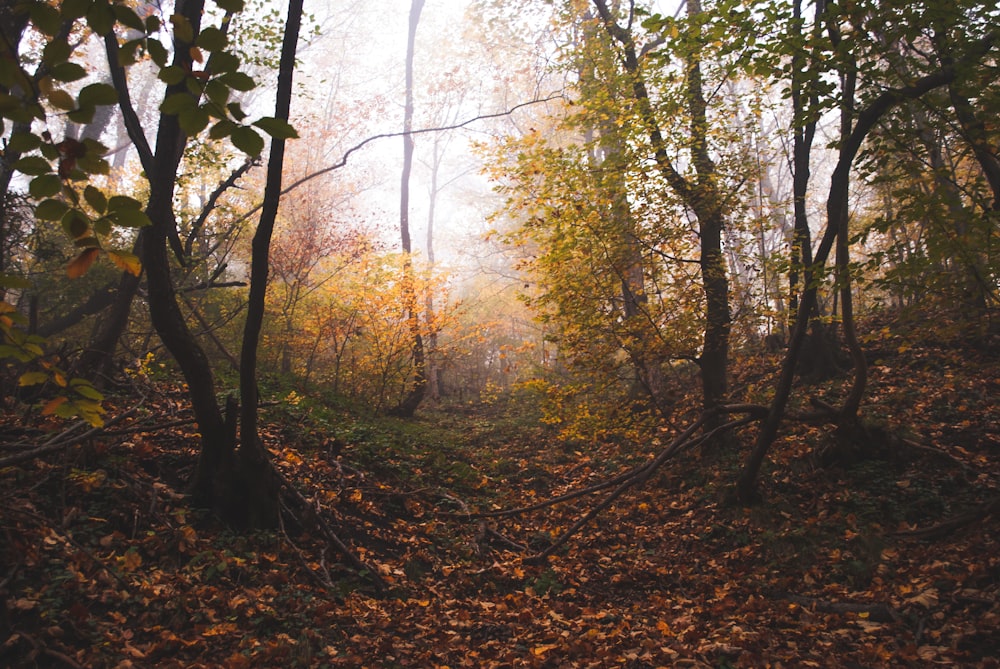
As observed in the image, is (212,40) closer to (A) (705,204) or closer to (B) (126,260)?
(B) (126,260)

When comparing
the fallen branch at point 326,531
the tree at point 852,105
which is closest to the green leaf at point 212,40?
the fallen branch at point 326,531

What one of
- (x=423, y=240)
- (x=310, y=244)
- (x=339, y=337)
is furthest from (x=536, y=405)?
(x=423, y=240)

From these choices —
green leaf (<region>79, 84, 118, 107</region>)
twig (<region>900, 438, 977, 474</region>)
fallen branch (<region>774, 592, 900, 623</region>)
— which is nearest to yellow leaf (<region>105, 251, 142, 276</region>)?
green leaf (<region>79, 84, 118, 107</region>)

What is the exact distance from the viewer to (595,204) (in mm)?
7582

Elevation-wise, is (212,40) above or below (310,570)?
above

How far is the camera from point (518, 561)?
6043mm

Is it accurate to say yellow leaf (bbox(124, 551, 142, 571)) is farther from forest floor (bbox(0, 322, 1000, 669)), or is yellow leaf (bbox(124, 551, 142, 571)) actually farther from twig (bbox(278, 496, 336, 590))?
twig (bbox(278, 496, 336, 590))

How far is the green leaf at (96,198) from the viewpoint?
4.13ft

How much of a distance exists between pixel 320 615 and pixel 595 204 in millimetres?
5805

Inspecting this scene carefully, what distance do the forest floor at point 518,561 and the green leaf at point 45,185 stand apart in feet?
8.84

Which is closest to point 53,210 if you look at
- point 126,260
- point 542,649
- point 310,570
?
point 126,260

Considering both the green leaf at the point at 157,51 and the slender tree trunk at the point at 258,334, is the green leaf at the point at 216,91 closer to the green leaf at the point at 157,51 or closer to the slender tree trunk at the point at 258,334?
the green leaf at the point at 157,51

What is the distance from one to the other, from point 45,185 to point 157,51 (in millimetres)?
406

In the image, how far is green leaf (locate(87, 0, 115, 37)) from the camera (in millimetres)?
1262
